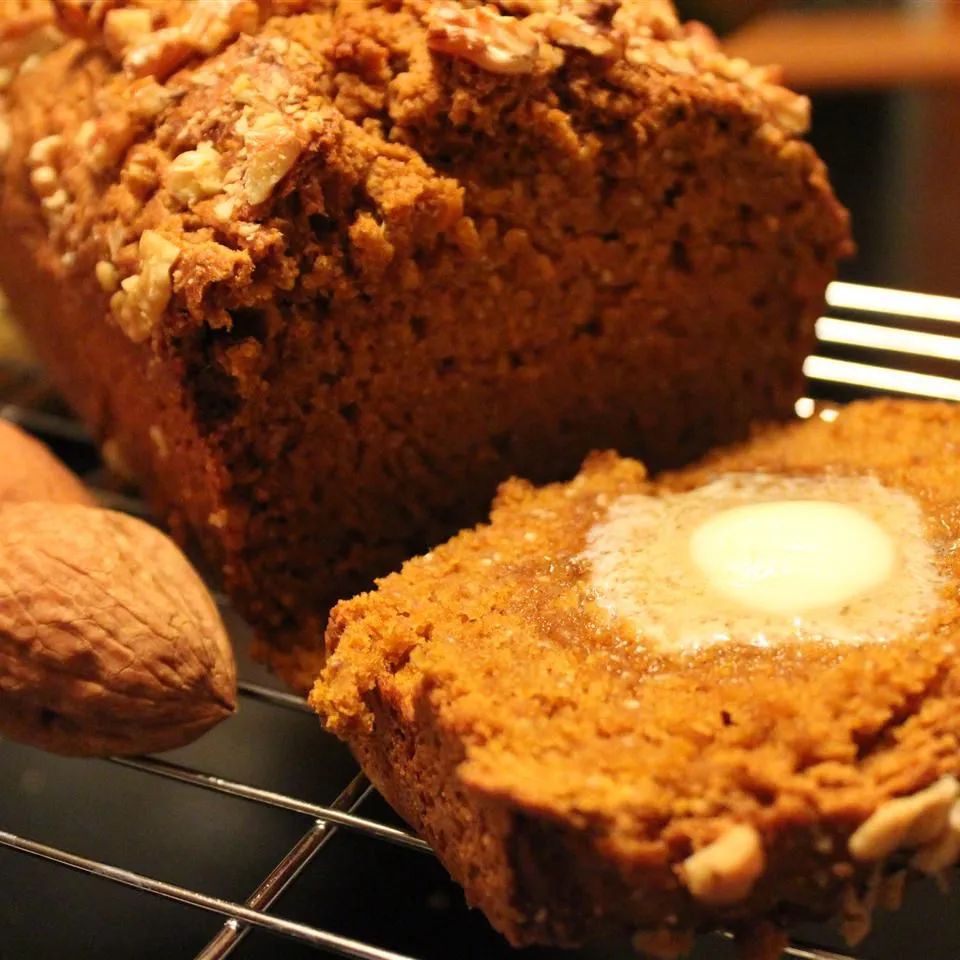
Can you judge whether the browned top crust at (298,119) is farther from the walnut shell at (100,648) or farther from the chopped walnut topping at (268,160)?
the walnut shell at (100,648)

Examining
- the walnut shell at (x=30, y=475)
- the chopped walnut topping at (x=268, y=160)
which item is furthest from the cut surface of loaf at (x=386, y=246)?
the walnut shell at (x=30, y=475)

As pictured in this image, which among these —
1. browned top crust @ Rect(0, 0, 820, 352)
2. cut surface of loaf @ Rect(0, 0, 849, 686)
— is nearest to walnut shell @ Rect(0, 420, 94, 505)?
cut surface of loaf @ Rect(0, 0, 849, 686)

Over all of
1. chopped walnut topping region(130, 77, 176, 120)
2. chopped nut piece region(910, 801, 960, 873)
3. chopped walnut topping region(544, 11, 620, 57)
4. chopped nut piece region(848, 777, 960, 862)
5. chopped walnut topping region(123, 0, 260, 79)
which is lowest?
chopped nut piece region(910, 801, 960, 873)

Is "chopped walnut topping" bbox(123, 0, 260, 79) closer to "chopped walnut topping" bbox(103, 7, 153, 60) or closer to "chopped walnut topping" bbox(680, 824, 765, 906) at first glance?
"chopped walnut topping" bbox(103, 7, 153, 60)

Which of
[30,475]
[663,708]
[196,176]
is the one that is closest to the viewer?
[663,708]

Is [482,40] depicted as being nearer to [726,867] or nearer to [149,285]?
[149,285]

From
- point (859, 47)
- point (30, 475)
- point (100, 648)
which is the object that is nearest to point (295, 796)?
point (100, 648)
